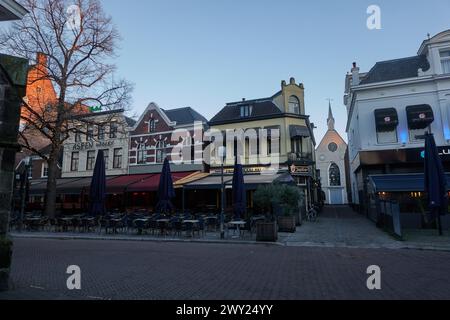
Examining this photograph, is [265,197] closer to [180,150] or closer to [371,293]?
[371,293]

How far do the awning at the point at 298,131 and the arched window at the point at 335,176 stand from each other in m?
33.0

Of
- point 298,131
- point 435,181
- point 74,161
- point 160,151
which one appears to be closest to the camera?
point 435,181

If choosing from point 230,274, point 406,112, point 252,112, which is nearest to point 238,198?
point 230,274

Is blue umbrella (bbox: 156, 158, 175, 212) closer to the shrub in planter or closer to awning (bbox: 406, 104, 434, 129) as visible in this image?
the shrub in planter

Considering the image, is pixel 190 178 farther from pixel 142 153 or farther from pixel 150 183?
pixel 142 153

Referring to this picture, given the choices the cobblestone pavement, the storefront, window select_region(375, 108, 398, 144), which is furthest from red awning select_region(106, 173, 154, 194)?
window select_region(375, 108, 398, 144)

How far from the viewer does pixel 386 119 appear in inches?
759

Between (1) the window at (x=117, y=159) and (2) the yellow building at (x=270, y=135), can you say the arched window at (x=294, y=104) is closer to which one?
(2) the yellow building at (x=270, y=135)

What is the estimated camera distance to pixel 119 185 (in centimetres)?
2291

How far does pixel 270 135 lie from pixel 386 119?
861 centimetres

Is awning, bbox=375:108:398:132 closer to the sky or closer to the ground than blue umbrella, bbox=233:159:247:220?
closer to the sky

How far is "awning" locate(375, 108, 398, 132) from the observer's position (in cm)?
1922
